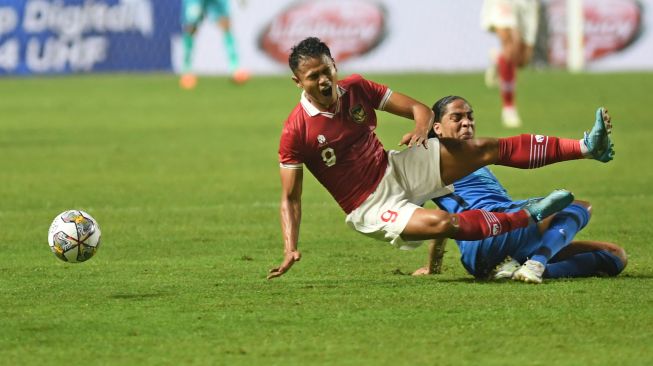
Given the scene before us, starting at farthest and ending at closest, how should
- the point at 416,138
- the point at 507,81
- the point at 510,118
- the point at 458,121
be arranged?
the point at 507,81
the point at 510,118
the point at 458,121
the point at 416,138

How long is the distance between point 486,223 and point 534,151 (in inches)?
20.3

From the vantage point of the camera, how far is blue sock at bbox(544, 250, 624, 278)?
7.09 meters

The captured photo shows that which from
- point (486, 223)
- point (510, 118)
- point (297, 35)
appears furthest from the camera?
point (297, 35)

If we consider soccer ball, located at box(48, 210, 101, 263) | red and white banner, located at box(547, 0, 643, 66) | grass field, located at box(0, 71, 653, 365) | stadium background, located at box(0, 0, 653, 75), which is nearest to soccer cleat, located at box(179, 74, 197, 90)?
stadium background, located at box(0, 0, 653, 75)

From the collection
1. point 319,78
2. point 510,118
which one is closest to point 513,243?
point 319,78

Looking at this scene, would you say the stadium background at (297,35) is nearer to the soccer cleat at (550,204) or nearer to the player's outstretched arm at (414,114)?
the player's outstretched arm at (414,114)

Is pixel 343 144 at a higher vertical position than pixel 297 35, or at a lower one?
higher

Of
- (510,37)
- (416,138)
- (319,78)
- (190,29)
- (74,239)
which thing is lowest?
(74,239)

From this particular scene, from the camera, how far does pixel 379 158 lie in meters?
6.98

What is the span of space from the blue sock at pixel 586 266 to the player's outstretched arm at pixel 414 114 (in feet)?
3.31

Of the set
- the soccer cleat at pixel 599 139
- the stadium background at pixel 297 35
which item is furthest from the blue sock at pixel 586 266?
the stadium background at pixel 297 35

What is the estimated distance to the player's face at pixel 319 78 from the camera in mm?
6781

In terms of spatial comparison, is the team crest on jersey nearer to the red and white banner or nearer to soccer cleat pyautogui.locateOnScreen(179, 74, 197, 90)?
soccer cleat pyautogui.locateOnScreen(179, 74, 197, 90)

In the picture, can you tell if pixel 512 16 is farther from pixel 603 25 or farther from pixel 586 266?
pixel 586 266
